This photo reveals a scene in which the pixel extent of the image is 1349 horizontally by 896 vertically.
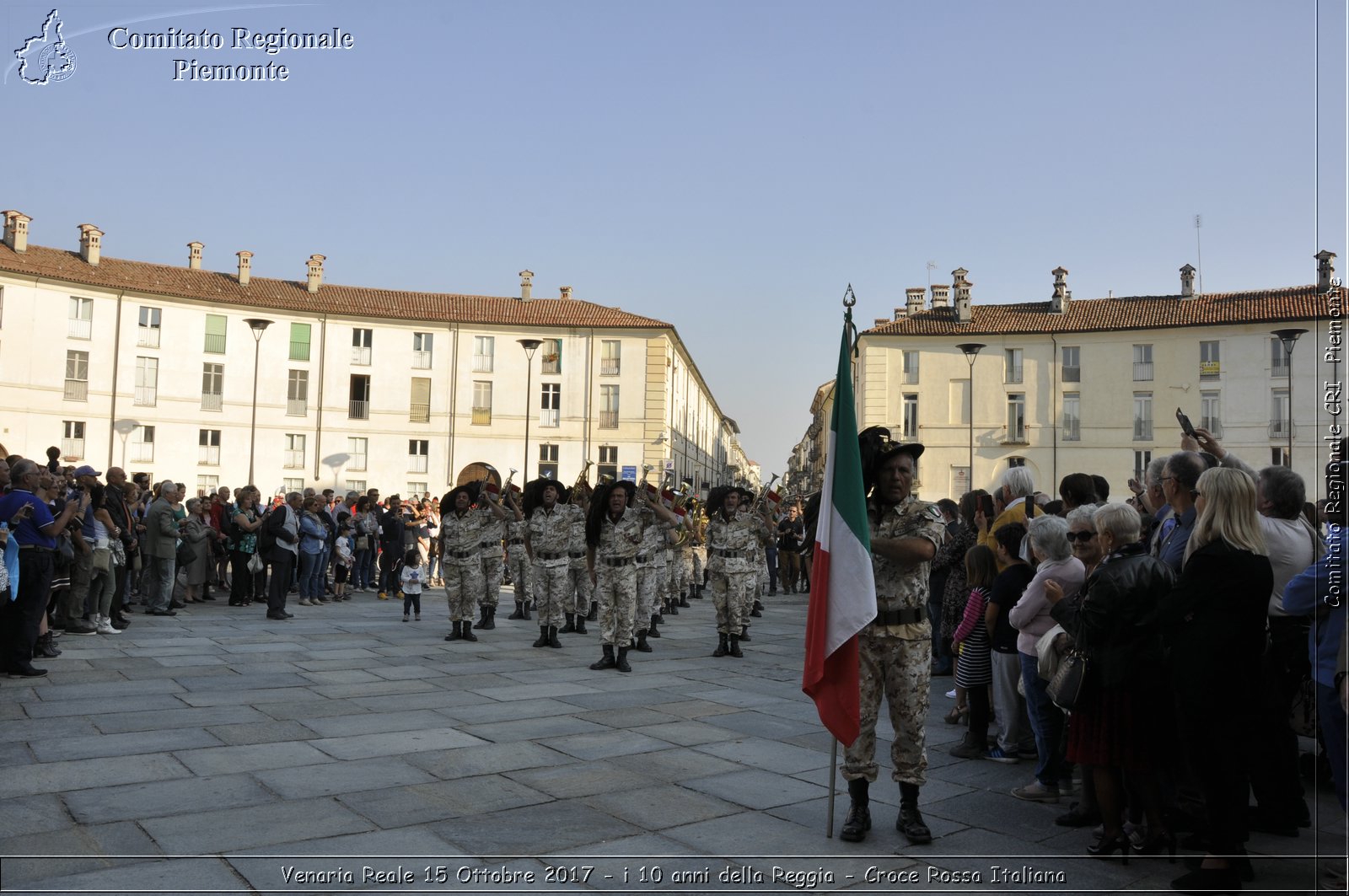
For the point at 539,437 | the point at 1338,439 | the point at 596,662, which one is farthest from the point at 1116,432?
the point at 1338,439

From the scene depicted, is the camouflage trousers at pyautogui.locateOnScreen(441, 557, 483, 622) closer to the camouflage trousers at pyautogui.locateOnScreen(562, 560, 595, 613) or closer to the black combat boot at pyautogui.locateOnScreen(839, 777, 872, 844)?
the camouflage trousers at pyautogui.locateOnScreen(562, 560, 595, 613)

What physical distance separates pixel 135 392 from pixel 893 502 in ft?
153

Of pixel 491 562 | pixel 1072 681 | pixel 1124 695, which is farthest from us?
pixel 491 562

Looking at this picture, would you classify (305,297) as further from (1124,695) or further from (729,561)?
(1124,695)

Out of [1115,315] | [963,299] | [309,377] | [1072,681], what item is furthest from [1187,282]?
A: [1072,681]

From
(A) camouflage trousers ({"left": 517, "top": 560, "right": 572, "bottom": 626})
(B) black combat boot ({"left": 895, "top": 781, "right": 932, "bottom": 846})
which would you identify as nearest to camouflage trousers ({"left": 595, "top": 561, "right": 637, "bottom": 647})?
(A) camouflage trousers ({"left": 517, "top": 560, "right": 572, "bottom": 626})

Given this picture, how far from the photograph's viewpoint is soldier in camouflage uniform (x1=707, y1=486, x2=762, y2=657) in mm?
11758

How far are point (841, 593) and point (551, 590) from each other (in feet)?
25.3

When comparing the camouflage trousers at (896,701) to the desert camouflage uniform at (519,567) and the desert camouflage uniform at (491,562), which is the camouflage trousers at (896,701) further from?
the desert camouflage uniform at (519,567)

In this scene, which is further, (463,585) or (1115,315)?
(1115,315)

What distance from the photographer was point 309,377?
155ft

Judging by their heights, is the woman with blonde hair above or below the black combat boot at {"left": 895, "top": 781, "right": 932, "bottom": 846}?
above

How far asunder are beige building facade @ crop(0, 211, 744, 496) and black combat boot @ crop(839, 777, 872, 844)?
3889 centimetres

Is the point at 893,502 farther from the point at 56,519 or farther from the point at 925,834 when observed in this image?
the point at 56,519
